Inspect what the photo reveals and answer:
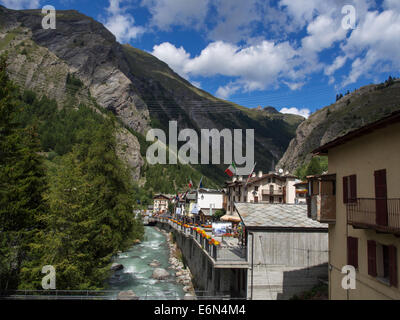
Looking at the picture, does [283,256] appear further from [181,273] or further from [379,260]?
[181,273]

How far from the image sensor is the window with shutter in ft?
35.2

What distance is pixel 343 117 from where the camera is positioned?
521 feet

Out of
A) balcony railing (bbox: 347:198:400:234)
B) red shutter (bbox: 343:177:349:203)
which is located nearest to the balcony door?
balcony railing (bbox: 347:198:400:234)

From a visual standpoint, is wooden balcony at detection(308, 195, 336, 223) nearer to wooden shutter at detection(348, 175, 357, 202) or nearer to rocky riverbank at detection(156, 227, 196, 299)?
wooden shutter at detection(348, 175, 357, 202)

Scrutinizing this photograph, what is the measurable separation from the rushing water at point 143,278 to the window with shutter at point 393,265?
14.6m

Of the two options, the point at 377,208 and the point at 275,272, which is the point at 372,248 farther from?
the point at 275,272

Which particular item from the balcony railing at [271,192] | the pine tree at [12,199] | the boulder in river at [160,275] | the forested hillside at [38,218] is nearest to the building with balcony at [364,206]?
the forested hillside at [38,218]

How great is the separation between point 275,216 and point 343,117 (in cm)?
15841

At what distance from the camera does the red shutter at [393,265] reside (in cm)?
1073

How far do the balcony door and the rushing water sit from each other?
15203mm

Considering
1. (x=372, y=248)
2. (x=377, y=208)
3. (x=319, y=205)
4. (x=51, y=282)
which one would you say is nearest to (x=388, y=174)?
(x=377, y=208)

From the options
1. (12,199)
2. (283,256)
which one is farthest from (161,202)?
(283,256)
